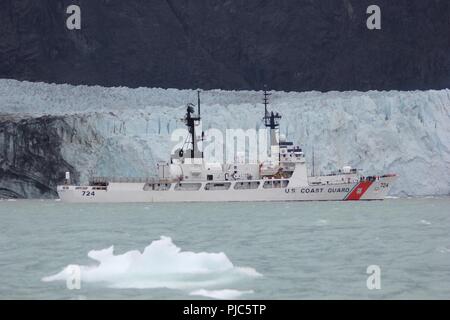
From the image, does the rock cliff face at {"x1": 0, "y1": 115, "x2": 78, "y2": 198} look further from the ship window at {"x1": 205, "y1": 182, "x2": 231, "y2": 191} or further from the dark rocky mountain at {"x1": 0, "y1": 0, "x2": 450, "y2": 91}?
the dark rocky mountain at {"x1": 0, "y1": 0, "x2": 450, "y2": 91}

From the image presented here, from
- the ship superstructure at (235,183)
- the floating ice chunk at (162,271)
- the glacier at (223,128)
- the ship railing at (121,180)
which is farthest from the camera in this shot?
the ship railing at (121,180)

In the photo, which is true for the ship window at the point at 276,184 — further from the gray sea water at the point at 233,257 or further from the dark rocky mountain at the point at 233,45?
the dark rocky mountain at the point at 233,45

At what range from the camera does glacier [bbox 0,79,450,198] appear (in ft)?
160

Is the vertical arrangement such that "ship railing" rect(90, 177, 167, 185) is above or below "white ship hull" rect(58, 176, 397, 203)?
above

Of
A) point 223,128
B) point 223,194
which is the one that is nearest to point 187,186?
point 223,194

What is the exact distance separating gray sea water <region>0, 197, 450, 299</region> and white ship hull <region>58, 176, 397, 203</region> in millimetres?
17116

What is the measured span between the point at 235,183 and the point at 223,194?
1.36 metres

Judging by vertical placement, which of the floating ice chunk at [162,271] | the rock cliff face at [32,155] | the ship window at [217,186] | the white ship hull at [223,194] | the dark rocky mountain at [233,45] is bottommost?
the floating ice chunk at [162,271]

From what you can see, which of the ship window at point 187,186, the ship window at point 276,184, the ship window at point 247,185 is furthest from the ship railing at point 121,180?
the ship window at point 276,184

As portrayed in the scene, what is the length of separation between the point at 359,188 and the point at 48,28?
35.5 meters

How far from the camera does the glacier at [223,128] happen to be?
48.7 m

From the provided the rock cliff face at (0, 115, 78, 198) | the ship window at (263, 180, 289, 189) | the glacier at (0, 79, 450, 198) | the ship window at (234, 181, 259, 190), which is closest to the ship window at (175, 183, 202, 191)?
the glacier at (0, 79, 450, 198)
